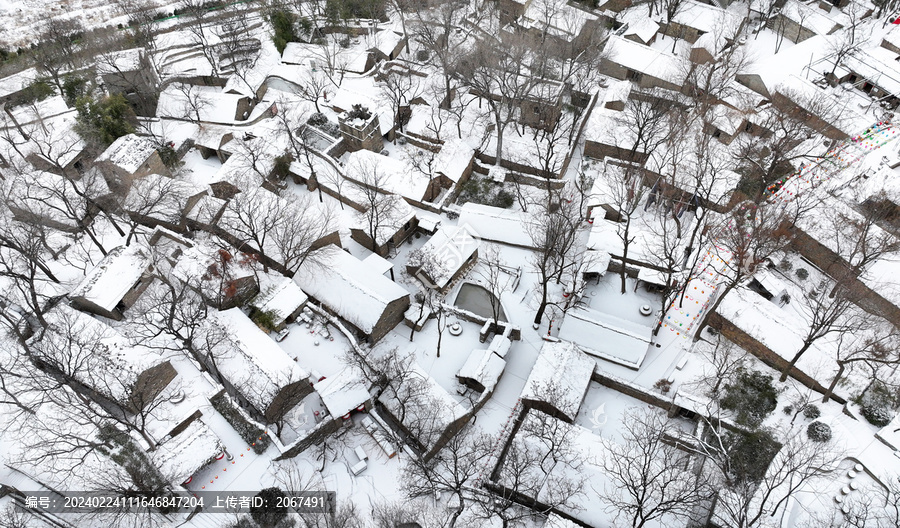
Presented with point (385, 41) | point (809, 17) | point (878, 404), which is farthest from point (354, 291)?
point (809, 17)

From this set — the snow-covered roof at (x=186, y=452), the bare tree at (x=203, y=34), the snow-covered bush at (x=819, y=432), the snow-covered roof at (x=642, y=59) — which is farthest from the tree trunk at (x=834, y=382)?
the bare tree at (x=203, y=34)

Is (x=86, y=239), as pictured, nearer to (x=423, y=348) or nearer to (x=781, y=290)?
(x=423, y=348)

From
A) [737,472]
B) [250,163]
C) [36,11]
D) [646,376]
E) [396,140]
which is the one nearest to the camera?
[737,472]

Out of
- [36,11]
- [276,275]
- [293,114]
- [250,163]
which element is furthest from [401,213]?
[36,11]

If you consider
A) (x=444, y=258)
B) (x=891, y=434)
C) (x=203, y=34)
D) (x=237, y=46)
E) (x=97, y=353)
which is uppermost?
(x=203, y=34)

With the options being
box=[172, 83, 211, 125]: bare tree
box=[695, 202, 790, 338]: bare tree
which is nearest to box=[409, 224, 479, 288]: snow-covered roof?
box=[695, 202, 790, 338]: bare tree

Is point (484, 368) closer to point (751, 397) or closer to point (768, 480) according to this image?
point (768, 480)
